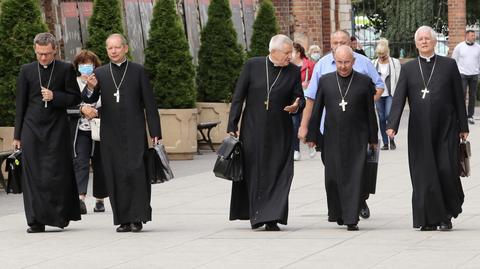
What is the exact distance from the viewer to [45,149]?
12.9 meters

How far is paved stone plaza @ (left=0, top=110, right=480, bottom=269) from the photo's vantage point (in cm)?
1049

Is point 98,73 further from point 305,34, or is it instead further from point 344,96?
point 305,34

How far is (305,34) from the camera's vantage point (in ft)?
99.3

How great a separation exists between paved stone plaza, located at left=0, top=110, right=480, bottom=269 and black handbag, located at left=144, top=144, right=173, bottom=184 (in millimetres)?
440

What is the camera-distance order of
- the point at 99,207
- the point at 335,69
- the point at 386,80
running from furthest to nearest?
the point at 386,80 → the point at 99,207 → the point at 335,69

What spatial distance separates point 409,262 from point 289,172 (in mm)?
2688

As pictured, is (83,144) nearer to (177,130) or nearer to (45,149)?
(45,149)

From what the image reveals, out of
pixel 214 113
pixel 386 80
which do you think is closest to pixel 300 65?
pixel 386 80

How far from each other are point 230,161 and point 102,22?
763 centimetres

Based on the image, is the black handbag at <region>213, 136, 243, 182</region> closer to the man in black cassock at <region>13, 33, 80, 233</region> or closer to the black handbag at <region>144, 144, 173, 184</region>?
the black handbag at <region>144, 144, 173, 184</region>

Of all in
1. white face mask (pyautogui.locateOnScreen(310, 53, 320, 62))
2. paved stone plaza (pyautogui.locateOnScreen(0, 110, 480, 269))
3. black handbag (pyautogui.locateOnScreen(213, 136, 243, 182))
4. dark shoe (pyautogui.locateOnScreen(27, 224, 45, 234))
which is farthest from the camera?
white face mask (pyautogui.locateOnScreen(310, 53, 320, 62))

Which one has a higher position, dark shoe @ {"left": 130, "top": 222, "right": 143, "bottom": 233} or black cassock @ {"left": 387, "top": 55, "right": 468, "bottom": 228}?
black cassock @ {"left": 387, "top": 55, "right": 468, "bottom": 228}

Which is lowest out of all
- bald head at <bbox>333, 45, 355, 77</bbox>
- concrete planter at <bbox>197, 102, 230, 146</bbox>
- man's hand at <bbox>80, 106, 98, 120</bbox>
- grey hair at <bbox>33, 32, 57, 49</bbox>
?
concrete planter at <bbox>197, 102, 230, 146</bbox>

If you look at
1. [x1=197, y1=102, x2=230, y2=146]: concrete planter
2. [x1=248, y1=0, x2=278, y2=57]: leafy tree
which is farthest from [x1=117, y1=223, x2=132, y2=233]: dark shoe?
[x1=248, y1=0, x2=278, y2=57]: leafy tree
